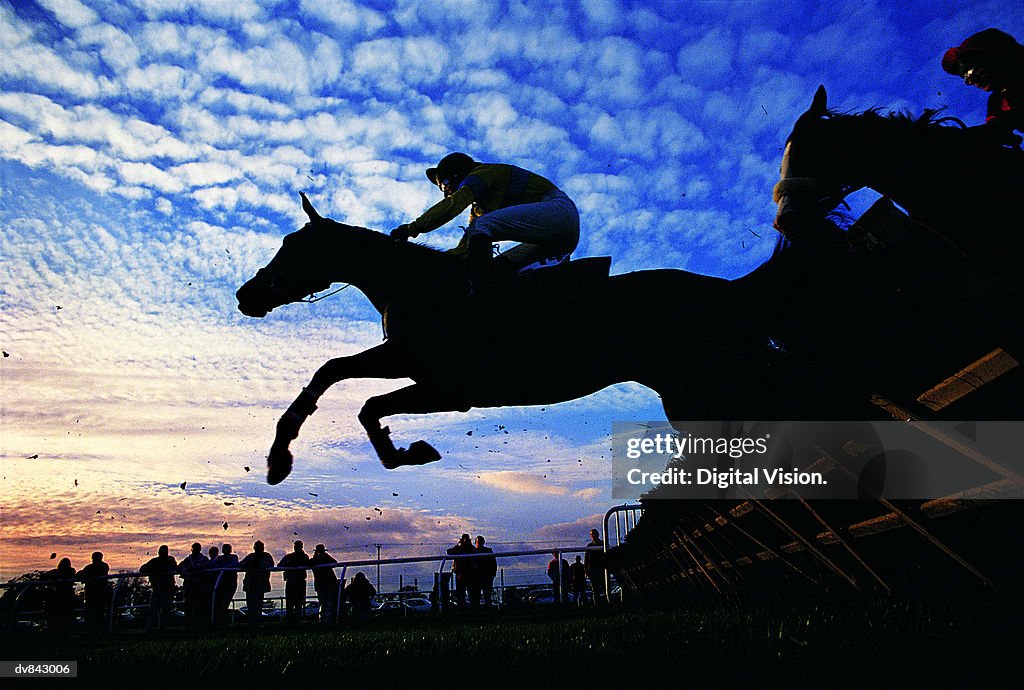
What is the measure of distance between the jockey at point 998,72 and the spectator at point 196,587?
43.6 feet

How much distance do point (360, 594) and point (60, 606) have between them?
582cm

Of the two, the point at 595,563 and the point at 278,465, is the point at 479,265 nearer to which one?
the point at 278,465

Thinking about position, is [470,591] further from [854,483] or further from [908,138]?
[908,138]

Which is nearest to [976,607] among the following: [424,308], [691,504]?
[424,308]

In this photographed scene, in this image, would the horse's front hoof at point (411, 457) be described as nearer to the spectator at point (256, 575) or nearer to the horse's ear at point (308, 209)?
the horse's ear at point (308, 209)

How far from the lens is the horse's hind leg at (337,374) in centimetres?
435

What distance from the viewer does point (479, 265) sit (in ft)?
14.7

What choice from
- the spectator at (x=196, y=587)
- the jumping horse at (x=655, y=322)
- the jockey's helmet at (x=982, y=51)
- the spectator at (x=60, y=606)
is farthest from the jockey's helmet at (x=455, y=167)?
the spectator at (x=60, y=606)

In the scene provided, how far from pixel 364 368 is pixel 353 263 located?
75 cm

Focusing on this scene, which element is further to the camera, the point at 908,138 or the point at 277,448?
the point at 277,448

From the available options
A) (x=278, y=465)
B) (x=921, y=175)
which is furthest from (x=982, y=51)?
(x=278, y=465)

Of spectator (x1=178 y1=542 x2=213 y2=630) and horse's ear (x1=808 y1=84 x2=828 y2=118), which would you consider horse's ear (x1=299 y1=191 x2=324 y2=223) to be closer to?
horse's ear (x1=808 y1=84 x2=828 y2=118)

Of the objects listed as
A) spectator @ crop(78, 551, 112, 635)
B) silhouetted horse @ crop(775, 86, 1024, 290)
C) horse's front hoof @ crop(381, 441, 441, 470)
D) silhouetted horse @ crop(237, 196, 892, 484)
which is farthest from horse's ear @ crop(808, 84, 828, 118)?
spectator @ crop(78, 551, 112, 635)

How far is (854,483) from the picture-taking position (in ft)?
18.0
